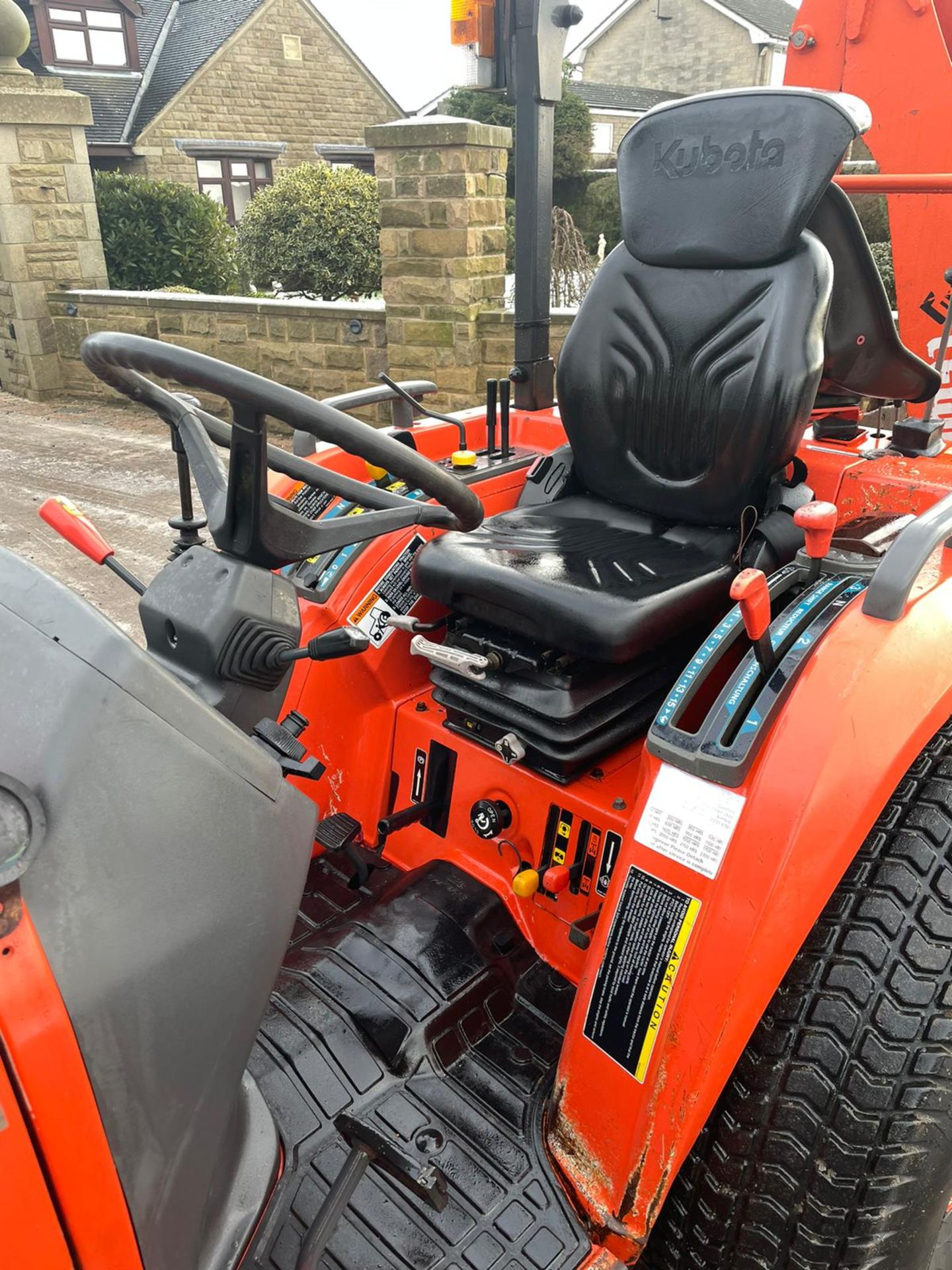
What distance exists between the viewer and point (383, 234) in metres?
6.32

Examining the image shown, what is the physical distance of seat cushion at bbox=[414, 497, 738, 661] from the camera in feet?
5.63

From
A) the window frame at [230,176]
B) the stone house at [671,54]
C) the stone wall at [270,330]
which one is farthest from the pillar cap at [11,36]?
the stone house at [671,54]

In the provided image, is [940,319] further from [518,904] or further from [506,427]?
[518,904]

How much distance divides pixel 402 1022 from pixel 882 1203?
0.78 meters

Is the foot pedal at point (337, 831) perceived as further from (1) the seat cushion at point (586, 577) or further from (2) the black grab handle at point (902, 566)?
(2) the black grab handle at point (902, 566)

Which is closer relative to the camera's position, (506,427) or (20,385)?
(506,427)

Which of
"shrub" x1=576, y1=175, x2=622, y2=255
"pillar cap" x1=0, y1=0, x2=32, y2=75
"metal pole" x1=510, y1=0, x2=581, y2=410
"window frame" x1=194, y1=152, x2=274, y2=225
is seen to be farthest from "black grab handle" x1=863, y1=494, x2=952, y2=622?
"window frame" x1=194, y1=152, x2=274, y2=225

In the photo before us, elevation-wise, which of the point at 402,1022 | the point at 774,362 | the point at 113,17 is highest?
the point at 113,17

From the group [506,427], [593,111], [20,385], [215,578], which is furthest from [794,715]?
[593,111]

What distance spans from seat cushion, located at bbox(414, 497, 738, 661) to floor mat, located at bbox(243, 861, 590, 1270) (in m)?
0.59

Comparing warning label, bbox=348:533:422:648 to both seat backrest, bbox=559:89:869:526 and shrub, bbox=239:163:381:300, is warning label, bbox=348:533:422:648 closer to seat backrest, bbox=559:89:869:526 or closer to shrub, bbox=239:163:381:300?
seat backrest, bbox=559:89:869:526

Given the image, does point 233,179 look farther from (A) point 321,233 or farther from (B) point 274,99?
(A) point 321,233

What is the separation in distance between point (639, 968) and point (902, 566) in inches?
27.0

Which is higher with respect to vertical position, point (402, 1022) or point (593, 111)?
point (593, 111)
